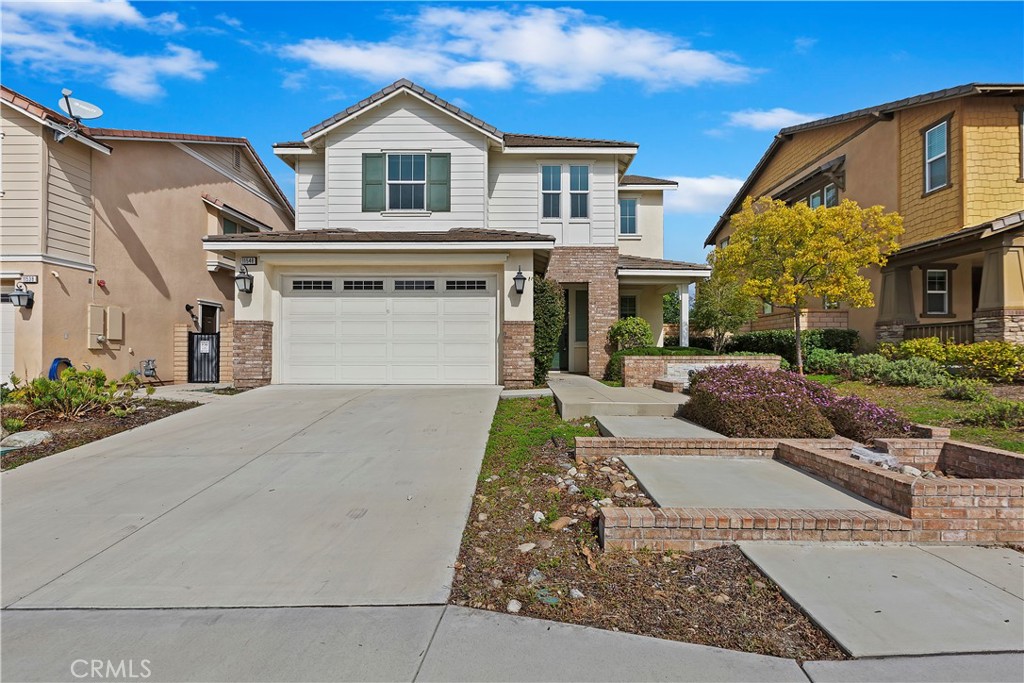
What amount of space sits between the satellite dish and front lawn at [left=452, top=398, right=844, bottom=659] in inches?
520

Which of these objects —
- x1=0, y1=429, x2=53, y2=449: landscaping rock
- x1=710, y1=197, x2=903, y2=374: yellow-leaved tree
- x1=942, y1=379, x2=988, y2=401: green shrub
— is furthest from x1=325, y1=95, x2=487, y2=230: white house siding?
x1=942, y1=379, x2=988, y2=401: green shrub

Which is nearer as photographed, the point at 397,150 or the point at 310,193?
the point at 397,150

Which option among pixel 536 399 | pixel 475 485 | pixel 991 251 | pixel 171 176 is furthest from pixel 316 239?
pixel 991 251

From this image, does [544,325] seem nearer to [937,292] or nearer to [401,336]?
[401,336]

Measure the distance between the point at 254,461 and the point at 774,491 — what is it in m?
5.53

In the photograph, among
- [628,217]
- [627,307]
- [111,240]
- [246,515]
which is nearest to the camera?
[246,515]

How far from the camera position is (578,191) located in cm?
1491

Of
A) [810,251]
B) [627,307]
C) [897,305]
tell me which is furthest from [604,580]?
[897,305]

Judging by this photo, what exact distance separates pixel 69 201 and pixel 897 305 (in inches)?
855

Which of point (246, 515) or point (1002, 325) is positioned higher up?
point (1002, 325)

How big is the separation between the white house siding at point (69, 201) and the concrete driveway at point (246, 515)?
7150mm

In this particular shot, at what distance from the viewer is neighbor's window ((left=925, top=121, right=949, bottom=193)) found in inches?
571

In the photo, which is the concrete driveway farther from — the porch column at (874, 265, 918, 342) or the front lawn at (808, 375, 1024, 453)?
the porch column at (874, 265, 918, 342)

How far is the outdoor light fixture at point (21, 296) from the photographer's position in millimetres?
11359
